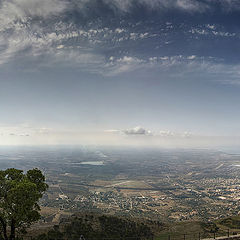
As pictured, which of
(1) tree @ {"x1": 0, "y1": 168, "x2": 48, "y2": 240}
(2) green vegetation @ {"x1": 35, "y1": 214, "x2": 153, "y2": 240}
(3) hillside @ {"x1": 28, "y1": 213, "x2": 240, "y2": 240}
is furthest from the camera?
(3) hillside @ {"x1": 28, "y1": 213, "x2": 240, "y2": 240}

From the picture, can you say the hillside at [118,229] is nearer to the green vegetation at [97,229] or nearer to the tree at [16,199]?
the green vegetation at [97,229]

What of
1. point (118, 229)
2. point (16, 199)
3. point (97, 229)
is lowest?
point (118, 229)

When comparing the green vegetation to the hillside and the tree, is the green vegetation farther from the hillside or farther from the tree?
the tree

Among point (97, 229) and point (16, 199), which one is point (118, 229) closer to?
point (97, 229)

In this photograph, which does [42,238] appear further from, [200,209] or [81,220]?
[200,209]

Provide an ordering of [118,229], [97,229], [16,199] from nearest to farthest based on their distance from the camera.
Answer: [16,199]
[97,229]
[118,229]

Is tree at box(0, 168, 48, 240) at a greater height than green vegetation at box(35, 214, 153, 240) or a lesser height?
greater

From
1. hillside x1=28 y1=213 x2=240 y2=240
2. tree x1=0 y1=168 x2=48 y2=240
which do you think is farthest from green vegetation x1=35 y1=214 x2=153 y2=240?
tree x1=0 y1=168 x2=48 y2=240

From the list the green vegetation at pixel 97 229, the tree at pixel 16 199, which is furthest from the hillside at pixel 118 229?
the tree at pixel 16 199

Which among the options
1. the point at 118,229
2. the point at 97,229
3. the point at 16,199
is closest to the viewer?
the point at 16,199

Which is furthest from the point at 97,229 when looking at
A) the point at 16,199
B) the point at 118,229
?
the point at 16,199

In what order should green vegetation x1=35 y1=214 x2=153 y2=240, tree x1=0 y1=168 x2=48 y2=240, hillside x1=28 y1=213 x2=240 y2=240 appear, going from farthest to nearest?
hillside x1=28 y1=213 x2=240 y2=240 < green vegetation x1=35 y1=214 x2=153 y2=240 < tree x1=0 y1=168 x2=48 y2=240

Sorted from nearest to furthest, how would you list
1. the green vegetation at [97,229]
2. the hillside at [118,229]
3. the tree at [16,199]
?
the tree at [16,199] → the green vegetation at [97,229] → the hillside at [118,229]

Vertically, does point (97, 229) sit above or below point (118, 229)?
above
